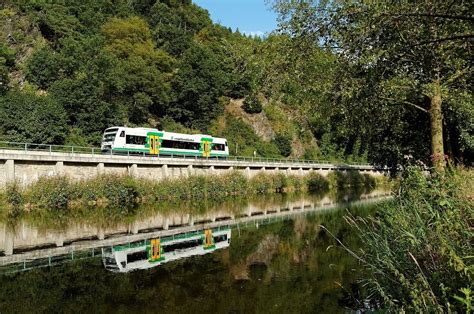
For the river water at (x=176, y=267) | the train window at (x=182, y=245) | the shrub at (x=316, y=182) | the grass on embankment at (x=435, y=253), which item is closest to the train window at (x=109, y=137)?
the river water at (x=176, y=267)

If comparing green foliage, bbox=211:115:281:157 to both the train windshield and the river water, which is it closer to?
the train windshield

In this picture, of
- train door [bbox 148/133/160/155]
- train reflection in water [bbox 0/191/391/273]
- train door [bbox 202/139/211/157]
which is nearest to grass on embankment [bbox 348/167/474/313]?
train reflection in water [bbox 0/191/391/273]

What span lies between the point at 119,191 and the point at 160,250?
1896cm

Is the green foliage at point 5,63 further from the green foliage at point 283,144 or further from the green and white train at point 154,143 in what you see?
the green foliage at point 283,144

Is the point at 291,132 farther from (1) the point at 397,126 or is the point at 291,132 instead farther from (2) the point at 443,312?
(2) the point at 443,312

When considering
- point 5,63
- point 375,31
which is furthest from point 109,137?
point 375,31

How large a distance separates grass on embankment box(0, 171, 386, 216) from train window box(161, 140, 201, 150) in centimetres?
572

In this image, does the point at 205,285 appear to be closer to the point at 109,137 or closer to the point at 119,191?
the point at 119,191

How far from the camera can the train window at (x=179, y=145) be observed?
1827 inches

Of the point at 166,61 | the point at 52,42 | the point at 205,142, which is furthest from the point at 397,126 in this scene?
the point at 52,42

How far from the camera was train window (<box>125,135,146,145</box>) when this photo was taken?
138 feet

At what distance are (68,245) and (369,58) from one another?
15415 millimetres

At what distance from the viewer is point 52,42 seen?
225ft

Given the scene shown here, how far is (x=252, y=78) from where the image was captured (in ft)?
33.4
